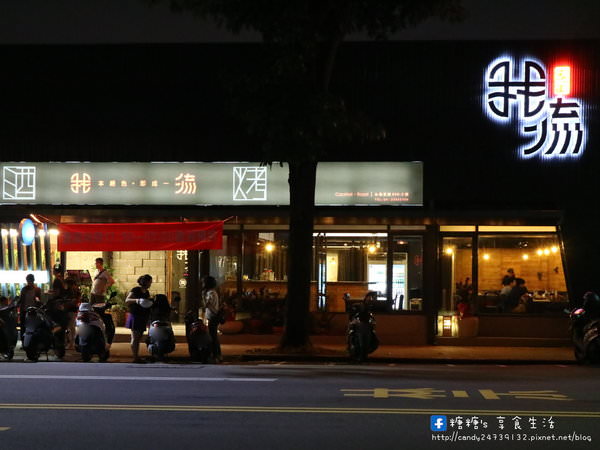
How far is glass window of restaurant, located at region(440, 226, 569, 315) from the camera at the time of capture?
2186 cm

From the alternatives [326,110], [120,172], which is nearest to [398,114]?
[326,110]

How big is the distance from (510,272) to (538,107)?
13.1 feet

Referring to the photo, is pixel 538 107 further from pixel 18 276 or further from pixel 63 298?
pixel 18 276

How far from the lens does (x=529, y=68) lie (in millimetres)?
21312

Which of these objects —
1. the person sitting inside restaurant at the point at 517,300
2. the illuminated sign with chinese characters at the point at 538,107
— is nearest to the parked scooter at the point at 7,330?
the person sitting inside restaurant at the point at 517,300

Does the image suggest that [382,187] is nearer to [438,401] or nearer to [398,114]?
[398,114]

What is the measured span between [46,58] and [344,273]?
924cm

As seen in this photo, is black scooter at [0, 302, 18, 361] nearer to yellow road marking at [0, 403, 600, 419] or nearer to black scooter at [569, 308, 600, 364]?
yellow road marking at [0, 403, 600, 419]

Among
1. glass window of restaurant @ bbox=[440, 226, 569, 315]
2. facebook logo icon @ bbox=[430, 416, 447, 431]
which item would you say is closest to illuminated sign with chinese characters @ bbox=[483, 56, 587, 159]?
glass window of restaurant @ bbox=[440, 226, 569, 315]

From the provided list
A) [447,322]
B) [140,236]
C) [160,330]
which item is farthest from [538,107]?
[160,330]

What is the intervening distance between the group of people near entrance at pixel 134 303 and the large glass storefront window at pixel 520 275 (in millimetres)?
7294

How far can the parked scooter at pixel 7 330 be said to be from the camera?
1739 cm

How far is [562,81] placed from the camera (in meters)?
21.2

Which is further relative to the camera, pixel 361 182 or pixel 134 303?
pixel 361 182
